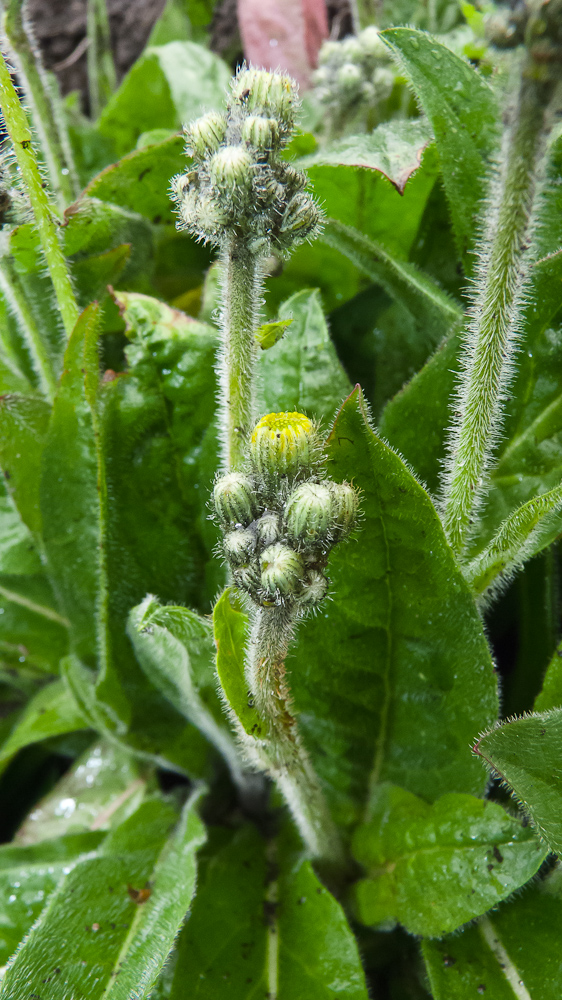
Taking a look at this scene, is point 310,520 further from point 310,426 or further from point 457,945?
point 457,945

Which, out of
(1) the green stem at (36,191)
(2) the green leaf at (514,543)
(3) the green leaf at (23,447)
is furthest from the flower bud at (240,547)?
(3) the green leaf at (23,447)

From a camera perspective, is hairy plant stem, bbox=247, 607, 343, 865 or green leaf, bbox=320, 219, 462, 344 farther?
green leaf, bbox=320, 219, 462, 344

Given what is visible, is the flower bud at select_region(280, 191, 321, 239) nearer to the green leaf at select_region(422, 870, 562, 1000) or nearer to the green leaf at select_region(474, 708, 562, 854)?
the green leaf at select_region(474, 708, 562, 854)

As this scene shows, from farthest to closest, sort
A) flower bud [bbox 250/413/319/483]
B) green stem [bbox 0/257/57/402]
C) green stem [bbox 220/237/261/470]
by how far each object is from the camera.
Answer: green stem [bbox 0/257/57/402]
green stem [bbox 220/237/261/470]
flower bud [bbox 250/413/319/483]

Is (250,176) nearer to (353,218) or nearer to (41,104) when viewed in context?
(353,218)

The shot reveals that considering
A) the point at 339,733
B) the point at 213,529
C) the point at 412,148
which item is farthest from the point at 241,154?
the point at 339,733

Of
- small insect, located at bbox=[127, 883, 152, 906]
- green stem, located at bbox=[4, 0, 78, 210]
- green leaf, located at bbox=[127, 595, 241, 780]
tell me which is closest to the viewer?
green leaf, located at bbox=[127, 595, 241, 780]

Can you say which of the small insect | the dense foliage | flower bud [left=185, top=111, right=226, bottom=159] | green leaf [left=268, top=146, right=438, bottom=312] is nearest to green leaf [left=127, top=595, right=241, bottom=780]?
the dense foliage
